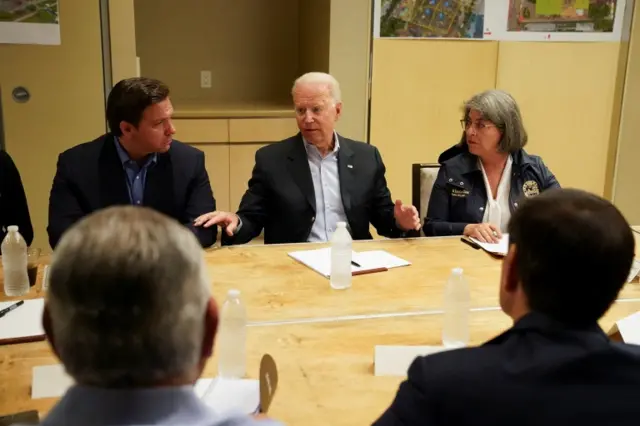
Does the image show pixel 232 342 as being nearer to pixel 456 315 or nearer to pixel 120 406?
pixel 456 315

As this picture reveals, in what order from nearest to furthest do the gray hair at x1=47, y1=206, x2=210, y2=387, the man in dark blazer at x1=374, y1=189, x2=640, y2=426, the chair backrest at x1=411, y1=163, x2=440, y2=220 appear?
1. the gray hair at x1=47, y1=206, x2=210, y2=387
2. the man in dark blazer at x1=374, y1=189, x2=640, y2=426
3. the chair backrest at x1=411, y1=163, x2=440, y2=220

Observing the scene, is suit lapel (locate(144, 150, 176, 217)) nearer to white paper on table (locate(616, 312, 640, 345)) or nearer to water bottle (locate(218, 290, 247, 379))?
water bottle (locate(218, 290, 247, 379))

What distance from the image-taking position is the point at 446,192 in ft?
9.18

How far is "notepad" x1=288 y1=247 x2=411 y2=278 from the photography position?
214cm

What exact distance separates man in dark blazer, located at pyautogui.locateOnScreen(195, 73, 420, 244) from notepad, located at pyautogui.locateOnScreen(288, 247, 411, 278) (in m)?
0.42

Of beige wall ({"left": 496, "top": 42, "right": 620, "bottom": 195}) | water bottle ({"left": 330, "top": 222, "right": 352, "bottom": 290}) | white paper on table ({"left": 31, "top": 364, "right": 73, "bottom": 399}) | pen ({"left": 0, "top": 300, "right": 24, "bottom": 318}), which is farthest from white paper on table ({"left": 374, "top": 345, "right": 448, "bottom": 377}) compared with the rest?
beige wall ({"left": 496, "top": 42, "right": 620, "bottom": 195})

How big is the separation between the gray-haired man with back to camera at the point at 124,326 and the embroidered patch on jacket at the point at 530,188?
2.21m

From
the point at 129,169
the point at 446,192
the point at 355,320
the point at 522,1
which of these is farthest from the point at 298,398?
the point at 522,1

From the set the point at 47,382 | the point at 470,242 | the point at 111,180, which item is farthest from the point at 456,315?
the point at 111,180

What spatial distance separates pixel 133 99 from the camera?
7.88 feet

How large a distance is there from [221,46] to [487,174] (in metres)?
2.49

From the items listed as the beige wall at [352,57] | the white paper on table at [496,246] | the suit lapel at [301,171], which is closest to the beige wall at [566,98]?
the beige wall at [352,57]

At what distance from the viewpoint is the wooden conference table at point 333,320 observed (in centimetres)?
139

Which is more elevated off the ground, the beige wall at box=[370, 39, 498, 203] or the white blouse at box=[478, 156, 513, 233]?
the beige wall at box=[370, 39, 498, 203]
